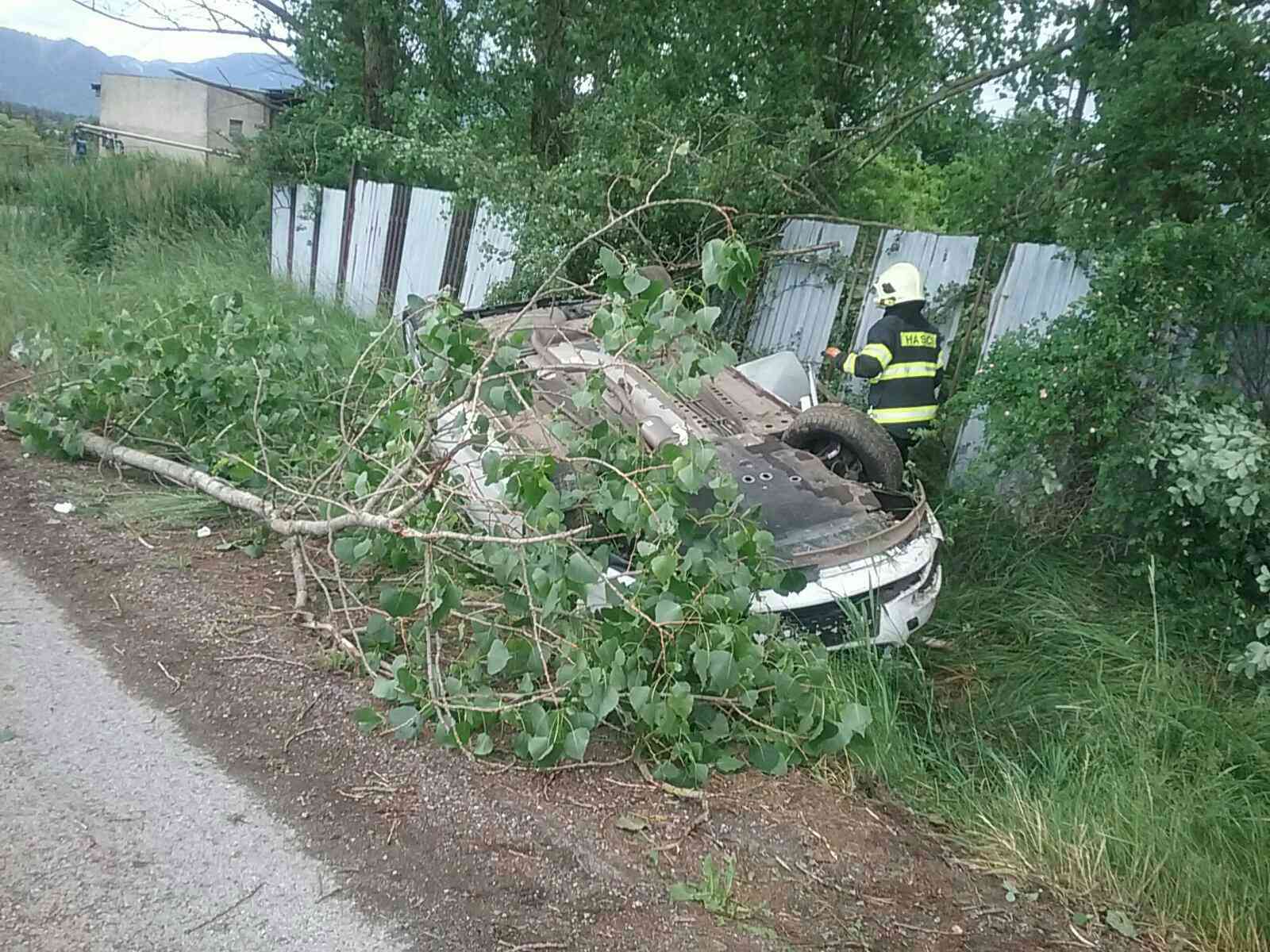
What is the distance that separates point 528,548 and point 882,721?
A: 1.35 metres

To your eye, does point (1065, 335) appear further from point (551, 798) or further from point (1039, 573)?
point (551, 798)

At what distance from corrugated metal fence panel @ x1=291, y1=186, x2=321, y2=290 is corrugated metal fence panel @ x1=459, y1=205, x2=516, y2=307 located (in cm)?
330

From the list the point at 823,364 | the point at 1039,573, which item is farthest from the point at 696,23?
the point at 1039,573

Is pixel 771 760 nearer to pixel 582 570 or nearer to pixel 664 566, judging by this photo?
pixel 664 566

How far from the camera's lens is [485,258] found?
9133mm

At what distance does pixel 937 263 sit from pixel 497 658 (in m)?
4.82

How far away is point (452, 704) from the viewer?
304 centimetres

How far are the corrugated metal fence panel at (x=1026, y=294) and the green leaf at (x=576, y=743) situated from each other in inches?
141

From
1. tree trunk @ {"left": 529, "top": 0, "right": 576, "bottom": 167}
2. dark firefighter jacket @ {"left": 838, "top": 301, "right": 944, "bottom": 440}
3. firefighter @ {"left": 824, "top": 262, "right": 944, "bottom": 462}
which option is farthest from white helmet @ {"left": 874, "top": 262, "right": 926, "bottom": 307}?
tree trunk @ {"left": 529, "top": 0, "right": 576, "bottom": 167}

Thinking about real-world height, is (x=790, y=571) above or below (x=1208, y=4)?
below

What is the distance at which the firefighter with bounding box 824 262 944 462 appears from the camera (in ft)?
19.0

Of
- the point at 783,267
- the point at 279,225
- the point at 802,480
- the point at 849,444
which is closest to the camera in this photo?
the point at 802,480

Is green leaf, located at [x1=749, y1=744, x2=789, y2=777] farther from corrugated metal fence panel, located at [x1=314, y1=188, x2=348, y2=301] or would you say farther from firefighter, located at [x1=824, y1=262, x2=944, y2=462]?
corrugated metal fence panel, located at [x1=314, y1=188, x2=348, y2=301]

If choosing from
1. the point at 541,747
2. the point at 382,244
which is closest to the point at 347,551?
the point at 541,747
